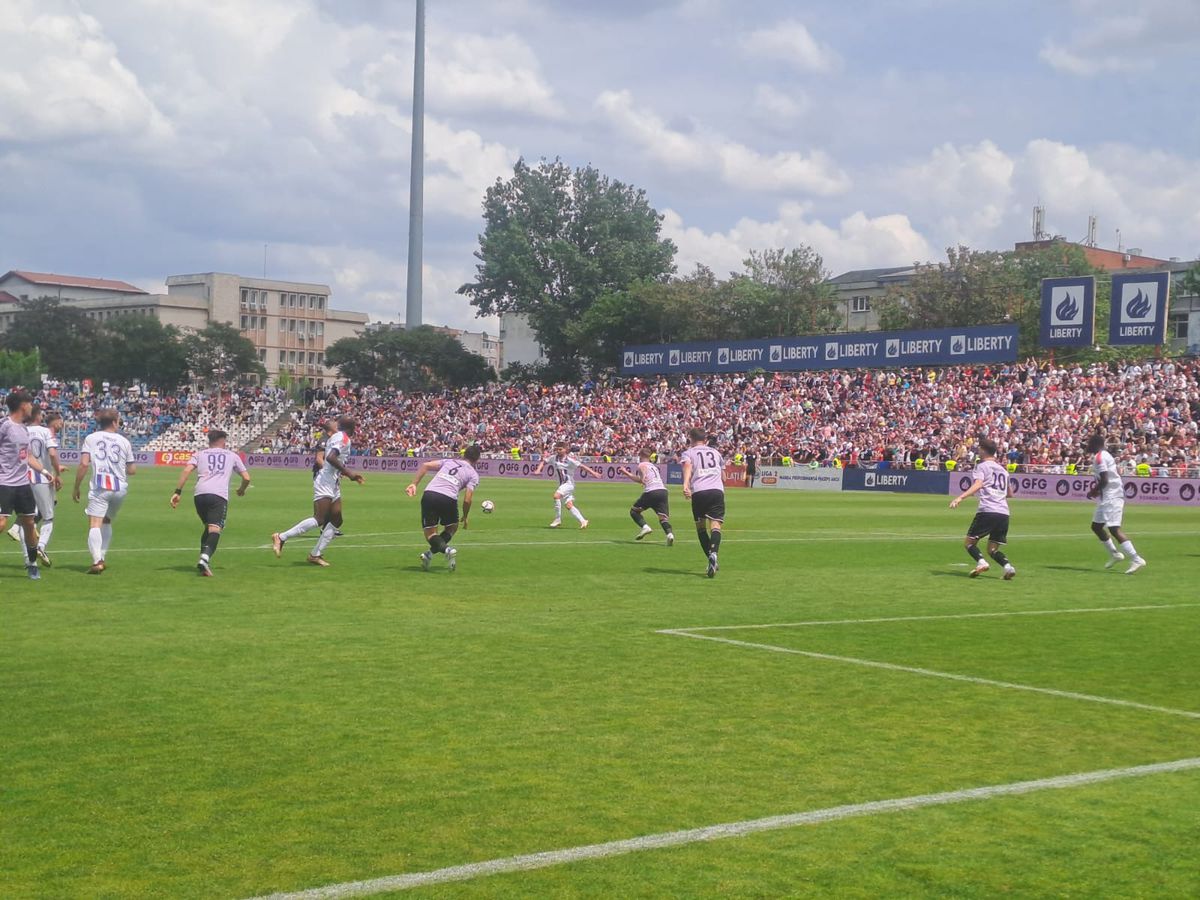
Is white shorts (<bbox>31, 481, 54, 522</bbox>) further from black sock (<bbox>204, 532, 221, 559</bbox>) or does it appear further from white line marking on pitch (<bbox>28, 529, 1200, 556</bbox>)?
black sock (<bbox>204, 532, 221, 559</bbox>)

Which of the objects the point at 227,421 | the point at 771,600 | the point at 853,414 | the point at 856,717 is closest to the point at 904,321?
the point at 853,414

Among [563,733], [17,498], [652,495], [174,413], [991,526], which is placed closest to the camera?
[563,733]

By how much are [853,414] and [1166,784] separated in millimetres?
58215

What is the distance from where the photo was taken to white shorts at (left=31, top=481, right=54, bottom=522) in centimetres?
1898

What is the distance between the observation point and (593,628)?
13555mm

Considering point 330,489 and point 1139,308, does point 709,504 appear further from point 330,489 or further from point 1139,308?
point 1139,308

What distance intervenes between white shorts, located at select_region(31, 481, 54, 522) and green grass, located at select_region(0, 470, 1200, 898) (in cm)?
119

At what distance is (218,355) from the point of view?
11356cm

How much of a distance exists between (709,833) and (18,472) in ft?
41.1

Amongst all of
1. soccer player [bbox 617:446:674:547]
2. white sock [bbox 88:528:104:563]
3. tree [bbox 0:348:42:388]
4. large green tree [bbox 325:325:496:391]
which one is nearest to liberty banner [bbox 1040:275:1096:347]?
soccer player [bbox 617:446:674:547]

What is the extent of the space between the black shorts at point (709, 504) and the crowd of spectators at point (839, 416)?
3479 cm

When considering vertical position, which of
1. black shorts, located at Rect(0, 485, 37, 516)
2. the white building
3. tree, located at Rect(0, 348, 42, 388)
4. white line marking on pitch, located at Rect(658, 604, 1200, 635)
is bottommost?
white line marking on pitch, located at Rect(658, 604, 1200, 635)

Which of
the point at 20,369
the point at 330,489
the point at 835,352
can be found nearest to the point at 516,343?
the point at 20,369

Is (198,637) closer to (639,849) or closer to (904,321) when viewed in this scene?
(639,849)
